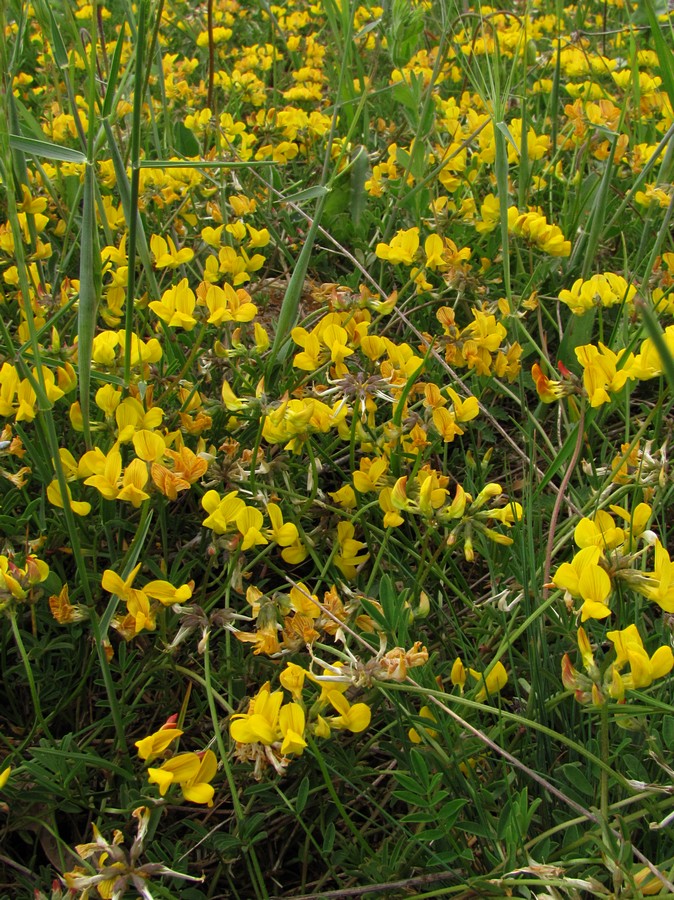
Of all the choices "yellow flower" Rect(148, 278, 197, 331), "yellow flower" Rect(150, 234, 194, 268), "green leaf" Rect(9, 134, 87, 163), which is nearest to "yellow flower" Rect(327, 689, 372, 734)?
"yellow flower" Rect(148, 278, 197, 331)

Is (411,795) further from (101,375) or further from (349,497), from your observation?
(101,375)

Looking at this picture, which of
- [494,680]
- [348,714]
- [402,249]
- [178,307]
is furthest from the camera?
[402,249]

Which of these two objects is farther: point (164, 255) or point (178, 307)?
→ point (164, 255)

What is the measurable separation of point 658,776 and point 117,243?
1786 millimetres

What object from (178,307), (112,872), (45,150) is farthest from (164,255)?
(112,872)

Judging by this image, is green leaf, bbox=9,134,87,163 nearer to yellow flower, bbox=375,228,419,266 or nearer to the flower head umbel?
yellow flower, bbox=375,228,419,266

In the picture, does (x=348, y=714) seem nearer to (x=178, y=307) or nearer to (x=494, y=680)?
(x=494, y=680)

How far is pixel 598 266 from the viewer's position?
241 centimetres

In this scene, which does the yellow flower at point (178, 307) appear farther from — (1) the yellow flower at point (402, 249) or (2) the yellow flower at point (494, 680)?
(2) the yellow flower at point (494, 680)

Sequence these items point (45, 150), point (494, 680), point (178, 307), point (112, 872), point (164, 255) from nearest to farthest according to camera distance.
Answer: point (112, 872), point (494, 680), point (45, 150), point (178, 307), point (164, 255)

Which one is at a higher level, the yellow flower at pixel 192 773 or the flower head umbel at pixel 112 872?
the yellow flower at pixel 192 773

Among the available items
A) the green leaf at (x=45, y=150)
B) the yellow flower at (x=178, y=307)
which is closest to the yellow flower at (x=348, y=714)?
the yellow flower at (x=178, y=307)

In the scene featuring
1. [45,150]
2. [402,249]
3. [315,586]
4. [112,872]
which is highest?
[45,150]

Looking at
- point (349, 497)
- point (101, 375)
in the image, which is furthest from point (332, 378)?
point (101, 375)
